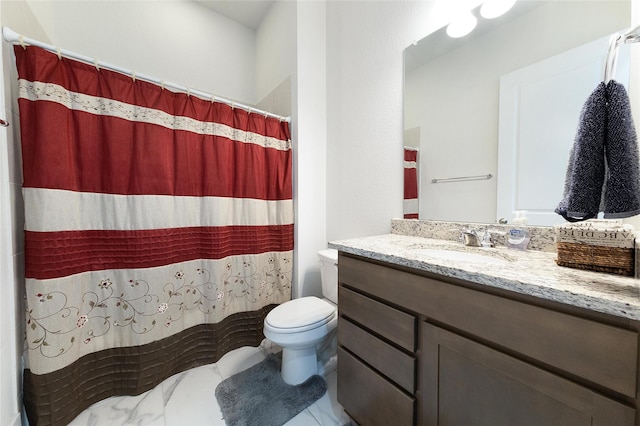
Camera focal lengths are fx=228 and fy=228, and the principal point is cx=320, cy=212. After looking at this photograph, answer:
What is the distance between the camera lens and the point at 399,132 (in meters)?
1.43

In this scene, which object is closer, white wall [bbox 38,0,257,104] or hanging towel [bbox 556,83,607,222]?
hanging towel [bbox 556,83,607,222]

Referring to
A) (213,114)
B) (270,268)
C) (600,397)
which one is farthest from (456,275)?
(213,114)

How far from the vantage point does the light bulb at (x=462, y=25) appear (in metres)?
1.13

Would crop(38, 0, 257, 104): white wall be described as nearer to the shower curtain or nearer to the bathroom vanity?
the shower curtain

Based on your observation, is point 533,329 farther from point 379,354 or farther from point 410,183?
point 410,183

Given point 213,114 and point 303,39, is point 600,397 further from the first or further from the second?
point 303,39

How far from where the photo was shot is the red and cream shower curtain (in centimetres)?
139

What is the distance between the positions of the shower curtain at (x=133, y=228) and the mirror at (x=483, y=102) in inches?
41.2

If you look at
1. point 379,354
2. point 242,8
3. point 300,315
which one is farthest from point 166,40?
point 379,354

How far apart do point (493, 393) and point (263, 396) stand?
1.16 meters

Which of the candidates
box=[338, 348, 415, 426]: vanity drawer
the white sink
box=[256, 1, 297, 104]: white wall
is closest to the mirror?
the white sink

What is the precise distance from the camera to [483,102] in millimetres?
1128

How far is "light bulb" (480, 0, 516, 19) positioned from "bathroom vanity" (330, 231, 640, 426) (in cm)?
109

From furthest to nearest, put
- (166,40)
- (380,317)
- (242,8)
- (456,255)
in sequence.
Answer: (242,8) → (166,40) → (456,255) → (380,317)
